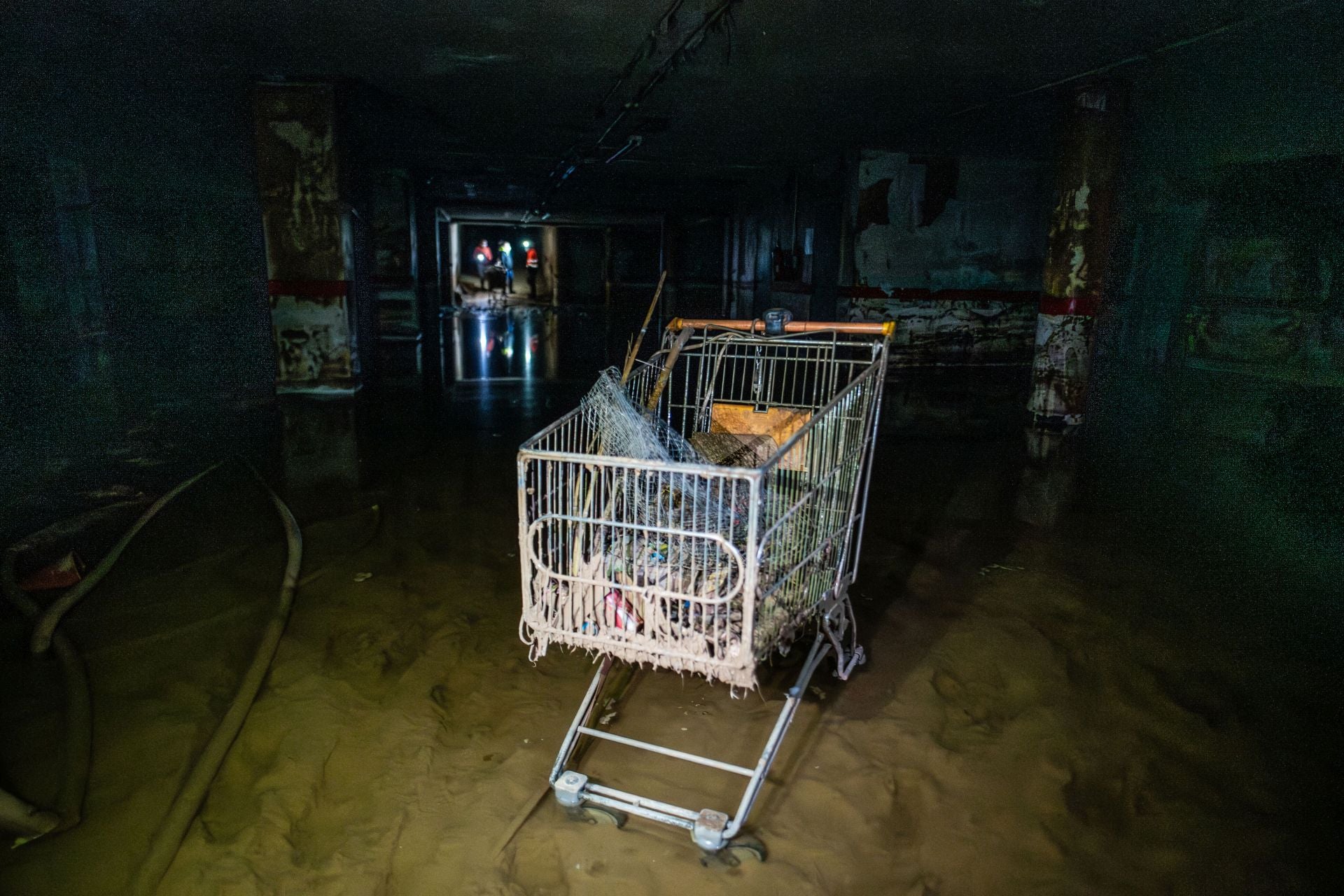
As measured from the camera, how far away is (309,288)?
830cm

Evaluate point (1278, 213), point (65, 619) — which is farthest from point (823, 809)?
point (1278, 213)

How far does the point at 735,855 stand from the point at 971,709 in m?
1.15

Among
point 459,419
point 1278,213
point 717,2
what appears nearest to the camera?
point 717,2

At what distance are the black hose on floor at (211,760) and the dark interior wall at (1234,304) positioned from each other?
476 cm

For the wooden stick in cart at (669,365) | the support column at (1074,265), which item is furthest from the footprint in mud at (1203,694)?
the support column at (1074,265)

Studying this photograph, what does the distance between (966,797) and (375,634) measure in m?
2.30

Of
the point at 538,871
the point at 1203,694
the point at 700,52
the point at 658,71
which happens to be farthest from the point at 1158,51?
the point at 538,871

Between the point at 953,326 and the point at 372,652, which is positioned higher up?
the point at 953,326

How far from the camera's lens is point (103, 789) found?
227 cm

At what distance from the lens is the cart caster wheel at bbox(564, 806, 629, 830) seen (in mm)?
2188

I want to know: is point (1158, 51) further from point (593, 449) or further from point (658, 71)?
point (593, 449)

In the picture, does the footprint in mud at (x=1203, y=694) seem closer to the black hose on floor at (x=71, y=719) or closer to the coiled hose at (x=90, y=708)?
the coiled hose at (x=90, y=708)

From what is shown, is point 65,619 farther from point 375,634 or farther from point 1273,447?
point 1273,447

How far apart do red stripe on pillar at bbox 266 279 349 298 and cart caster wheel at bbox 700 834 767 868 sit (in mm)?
7723
